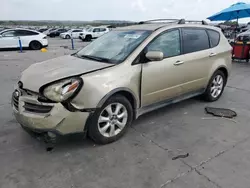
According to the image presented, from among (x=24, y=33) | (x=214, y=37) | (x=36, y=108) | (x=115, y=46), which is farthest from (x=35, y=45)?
(x=36, y=108)

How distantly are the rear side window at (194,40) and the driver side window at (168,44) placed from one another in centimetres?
17

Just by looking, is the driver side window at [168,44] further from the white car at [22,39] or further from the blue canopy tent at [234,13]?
the white car at [22,39]

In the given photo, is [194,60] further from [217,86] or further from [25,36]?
[25,36]

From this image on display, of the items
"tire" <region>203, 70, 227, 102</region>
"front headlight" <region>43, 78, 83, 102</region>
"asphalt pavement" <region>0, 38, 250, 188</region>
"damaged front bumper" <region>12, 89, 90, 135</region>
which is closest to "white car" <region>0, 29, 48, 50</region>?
"asphalt pavement" <region>0, 38, 250, 188</region>

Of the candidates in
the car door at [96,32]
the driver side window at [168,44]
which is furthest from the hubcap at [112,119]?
the car door at [96,32]

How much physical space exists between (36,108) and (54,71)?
1.82 ft

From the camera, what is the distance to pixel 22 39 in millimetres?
14656

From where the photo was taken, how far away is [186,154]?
288 cm

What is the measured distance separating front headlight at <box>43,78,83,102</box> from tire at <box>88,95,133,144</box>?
0.40 metres

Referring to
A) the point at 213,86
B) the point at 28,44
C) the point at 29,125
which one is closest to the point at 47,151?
the point at 29,125

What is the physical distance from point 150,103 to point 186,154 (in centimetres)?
98

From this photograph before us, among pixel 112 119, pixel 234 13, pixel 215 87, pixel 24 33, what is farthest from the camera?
pixel 24 33

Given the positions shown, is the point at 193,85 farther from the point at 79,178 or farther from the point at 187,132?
the point at 79,178

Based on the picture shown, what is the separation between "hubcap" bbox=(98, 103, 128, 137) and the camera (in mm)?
3008
